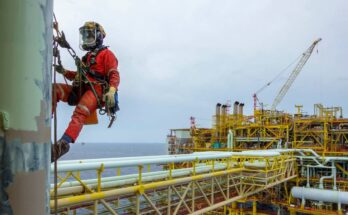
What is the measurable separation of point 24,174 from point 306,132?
30.8 metres

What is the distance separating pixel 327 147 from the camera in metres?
28.4

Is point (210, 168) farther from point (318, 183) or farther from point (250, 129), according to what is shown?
point (250, 129)

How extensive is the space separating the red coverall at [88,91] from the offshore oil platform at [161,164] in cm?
103

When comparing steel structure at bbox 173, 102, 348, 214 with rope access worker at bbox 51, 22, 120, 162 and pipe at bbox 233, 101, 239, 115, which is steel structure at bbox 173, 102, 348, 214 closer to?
pipe at bbox 233, 101, 239, 115

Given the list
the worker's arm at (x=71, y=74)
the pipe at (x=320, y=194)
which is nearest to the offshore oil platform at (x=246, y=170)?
the pipe at (x=320, y=194)

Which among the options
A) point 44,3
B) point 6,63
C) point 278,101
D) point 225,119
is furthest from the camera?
point 278,101

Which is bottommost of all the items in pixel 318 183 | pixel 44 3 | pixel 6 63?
pixel 318 183

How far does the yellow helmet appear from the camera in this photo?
493 centimetres

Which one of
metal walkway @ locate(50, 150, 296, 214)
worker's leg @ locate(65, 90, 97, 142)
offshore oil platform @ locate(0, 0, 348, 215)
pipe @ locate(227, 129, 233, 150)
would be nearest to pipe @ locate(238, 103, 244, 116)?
offshore oil platform @ locate(0, 0, 348, 215)

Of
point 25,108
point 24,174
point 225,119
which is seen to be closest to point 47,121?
point 25,108

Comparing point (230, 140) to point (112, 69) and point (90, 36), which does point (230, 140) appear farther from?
point (112, 69)

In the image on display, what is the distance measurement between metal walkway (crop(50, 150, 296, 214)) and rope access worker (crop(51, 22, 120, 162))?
2.21m

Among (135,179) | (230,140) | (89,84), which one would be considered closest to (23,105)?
(89,84)

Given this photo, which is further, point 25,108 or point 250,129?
point 250,129
